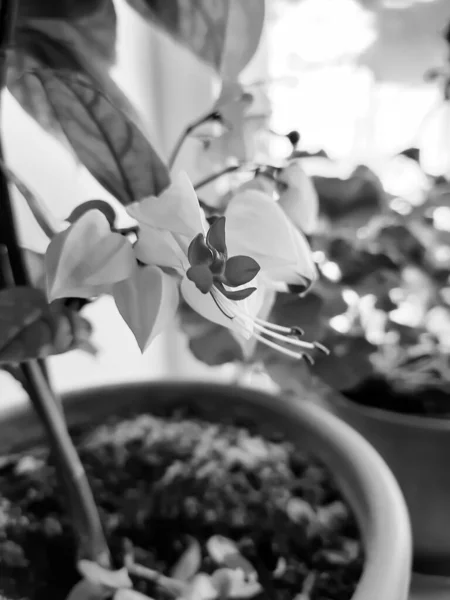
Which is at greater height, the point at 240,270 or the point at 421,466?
the point at 240,270

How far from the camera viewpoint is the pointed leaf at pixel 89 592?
379 mm

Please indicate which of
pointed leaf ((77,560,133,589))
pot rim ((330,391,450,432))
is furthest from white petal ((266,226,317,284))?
pot rim ((330,391,450,432))

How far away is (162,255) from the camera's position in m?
0.26

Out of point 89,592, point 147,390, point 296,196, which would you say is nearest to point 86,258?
point 296,196

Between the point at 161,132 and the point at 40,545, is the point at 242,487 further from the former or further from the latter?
the point at 161,132

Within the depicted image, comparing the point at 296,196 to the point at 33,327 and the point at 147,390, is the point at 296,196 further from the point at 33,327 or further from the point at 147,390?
the point at 147,390

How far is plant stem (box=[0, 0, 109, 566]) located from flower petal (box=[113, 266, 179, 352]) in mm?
117

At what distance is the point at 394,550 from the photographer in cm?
35

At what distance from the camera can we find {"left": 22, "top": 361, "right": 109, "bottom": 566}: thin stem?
15.1 inches

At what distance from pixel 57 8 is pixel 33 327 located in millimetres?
203

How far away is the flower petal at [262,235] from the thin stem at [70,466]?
7.0 inches

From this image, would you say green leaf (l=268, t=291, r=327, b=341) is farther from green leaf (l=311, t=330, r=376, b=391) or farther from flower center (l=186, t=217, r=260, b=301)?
flower center (l=186, t=217, r=260, b=301)

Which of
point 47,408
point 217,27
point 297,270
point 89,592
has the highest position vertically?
point 217,27

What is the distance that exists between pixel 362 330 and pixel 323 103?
18.4 inches
